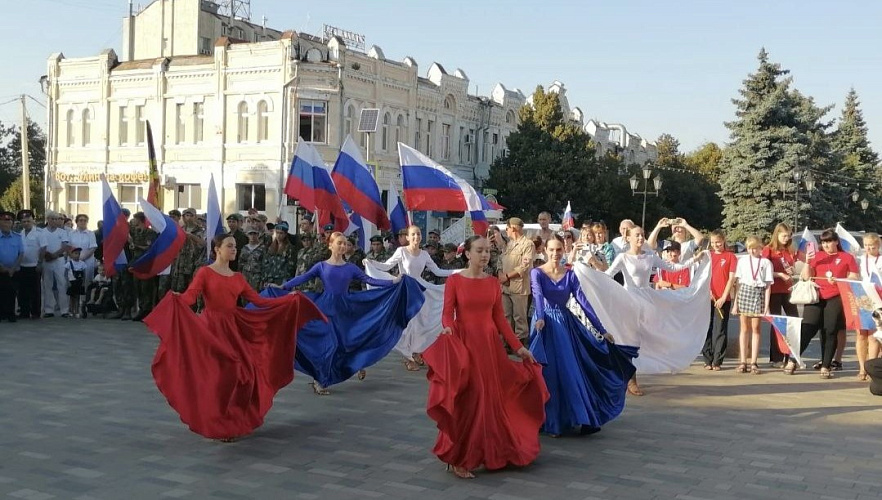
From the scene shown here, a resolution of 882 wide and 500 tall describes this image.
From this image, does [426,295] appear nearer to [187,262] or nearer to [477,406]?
[477,406]

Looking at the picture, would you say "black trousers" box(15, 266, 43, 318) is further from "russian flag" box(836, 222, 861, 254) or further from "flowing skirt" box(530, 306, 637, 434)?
"russian flag" box(836, 222, 861, 254)

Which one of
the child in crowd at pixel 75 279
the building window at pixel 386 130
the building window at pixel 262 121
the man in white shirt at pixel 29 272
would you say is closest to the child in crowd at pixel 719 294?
the child in crowd at pixel 75 279

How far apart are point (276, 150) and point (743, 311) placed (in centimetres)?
3201

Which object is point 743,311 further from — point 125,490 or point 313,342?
point 125,490

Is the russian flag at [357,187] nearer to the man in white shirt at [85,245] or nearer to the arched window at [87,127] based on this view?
the man in white shirt at [85,245]

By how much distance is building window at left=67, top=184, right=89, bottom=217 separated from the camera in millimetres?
48062

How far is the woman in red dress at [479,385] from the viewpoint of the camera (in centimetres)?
702

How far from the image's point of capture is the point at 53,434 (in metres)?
8.25

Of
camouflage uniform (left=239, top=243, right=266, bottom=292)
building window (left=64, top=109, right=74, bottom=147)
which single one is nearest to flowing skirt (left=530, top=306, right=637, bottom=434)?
camouflage uniform (left=239, top=243, right=266, bottom=292)

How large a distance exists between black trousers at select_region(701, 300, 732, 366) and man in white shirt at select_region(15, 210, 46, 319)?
12.7 metres

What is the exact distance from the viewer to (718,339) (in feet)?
44.6

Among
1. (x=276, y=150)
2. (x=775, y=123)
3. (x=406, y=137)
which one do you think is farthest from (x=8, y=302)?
(x=775, y=123)

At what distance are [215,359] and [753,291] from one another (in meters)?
8.25

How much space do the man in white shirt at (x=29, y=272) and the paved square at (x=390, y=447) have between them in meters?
6.39
